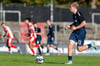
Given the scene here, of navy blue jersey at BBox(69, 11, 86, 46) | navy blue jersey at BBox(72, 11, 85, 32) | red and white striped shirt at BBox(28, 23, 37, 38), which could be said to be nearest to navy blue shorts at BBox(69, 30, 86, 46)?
navy blue jersey at BBox(69, 11, 86, 46)

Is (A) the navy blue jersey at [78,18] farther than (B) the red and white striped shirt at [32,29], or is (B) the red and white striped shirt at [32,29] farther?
(B) the red and white striped shirt at [32,29]

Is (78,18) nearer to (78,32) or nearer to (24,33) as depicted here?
(78,32)

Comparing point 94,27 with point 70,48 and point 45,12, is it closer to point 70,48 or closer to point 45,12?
point 45,12

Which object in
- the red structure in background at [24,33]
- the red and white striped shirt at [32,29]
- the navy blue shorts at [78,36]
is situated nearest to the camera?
the navy blue shorts at [78,36]

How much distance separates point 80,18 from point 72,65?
1.81 m

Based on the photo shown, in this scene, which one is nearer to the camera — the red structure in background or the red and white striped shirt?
the red and white striped shirt

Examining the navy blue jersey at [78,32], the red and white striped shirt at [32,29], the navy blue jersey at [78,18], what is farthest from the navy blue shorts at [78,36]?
the red and white striped shirt at [32,29]

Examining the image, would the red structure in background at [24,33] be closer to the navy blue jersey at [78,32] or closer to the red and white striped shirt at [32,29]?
the red and white striped shirt at [32,29]

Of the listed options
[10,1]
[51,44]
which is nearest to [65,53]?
[51,44]

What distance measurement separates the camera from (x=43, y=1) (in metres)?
57.8

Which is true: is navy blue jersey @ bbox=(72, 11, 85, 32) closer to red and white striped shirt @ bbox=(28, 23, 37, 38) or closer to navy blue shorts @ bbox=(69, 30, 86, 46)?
navy blue shorts @ bbox=(69, 30, 86, 46)

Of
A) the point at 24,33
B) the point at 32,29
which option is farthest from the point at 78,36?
the point at 24,33

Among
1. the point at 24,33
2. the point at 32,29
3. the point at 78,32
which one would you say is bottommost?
the point at 24,33

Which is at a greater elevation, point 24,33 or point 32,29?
point 32,29
